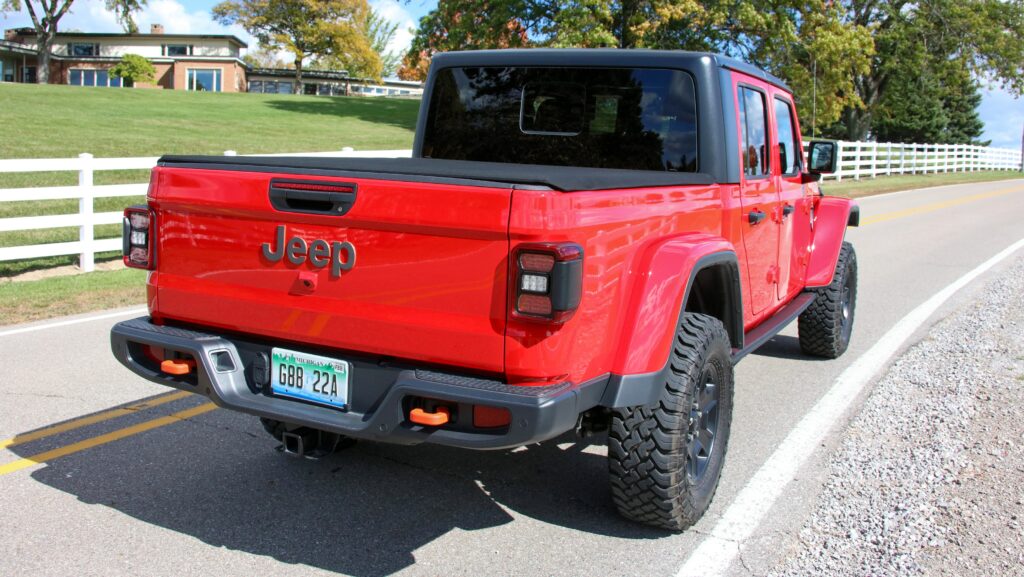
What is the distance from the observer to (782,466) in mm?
4742

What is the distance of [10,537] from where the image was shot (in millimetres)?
→ 3732

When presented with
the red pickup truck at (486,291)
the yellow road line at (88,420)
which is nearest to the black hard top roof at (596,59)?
the red pickup truck at (486,291)

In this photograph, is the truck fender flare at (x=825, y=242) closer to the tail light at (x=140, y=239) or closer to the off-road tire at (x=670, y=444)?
the off-road tire at (x=670, y=444)

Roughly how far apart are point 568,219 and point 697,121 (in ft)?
6.02

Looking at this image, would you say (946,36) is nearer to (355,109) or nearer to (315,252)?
(355,109)

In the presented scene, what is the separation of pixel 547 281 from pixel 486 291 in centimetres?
23

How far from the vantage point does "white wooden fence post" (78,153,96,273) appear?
34.2 ft

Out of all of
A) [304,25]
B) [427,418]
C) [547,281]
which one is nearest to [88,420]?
[427,418]

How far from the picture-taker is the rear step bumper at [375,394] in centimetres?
316

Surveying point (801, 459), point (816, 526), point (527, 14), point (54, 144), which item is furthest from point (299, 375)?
point (527, 14)

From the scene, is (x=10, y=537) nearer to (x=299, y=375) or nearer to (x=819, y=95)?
(x=299, y=375)

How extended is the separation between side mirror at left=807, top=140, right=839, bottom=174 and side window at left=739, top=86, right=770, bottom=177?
854 millimetres

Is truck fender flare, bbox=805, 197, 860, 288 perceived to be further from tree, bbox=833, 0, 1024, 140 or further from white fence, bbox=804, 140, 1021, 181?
tree, bbox=833, 0, 1024, 140

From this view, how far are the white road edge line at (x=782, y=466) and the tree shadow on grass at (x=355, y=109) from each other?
33177 millimetres
